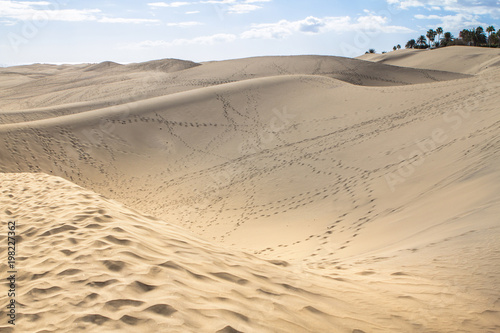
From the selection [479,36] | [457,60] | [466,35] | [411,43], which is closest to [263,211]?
[457,60]

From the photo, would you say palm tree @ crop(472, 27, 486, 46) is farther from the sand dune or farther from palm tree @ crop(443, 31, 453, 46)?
the sand dune

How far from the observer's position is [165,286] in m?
3.16

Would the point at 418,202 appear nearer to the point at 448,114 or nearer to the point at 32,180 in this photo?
the point at 448,114

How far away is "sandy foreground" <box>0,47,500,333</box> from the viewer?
3.11 metres

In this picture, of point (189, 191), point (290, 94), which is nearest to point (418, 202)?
point (189, 191)

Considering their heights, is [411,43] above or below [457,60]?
above

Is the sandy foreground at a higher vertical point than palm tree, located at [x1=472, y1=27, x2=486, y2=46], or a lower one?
lower

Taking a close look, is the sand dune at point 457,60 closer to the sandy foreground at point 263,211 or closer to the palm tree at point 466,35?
the palm tree at point 466,35

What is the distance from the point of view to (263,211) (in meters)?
10.3

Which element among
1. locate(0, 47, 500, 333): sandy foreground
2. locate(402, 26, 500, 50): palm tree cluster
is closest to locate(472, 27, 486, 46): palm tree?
locate(402, 26, 500, 50): palm tree cluster

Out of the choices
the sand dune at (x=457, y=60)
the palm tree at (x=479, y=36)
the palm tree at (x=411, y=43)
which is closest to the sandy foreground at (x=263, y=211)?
the sand dune at (x=457, y=60)

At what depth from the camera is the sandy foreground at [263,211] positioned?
311 cm

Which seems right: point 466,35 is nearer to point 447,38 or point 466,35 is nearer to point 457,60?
point 447,38

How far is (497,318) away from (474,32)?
80334 mm
